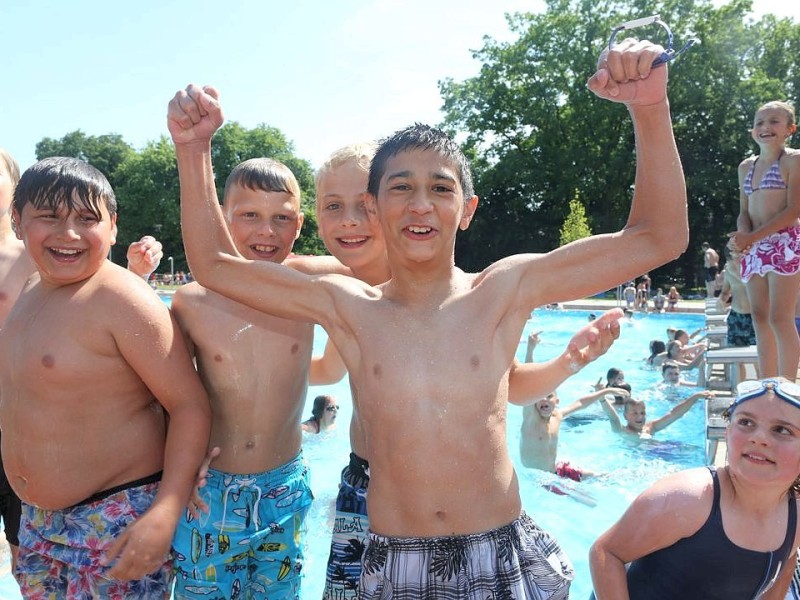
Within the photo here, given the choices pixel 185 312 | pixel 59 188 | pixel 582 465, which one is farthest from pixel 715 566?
pixel 582 465

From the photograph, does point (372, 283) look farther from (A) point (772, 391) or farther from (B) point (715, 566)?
(B) point (715, 566)

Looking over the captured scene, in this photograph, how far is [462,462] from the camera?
1.89m

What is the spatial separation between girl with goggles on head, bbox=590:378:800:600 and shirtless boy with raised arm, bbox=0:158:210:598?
1.56m

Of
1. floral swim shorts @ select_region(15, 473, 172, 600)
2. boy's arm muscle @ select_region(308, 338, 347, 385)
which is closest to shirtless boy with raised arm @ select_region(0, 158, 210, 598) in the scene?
floral swim shorts @ select_region(15, 473, 172, 600)

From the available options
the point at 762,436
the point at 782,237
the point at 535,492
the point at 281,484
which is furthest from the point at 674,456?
the point at 281,484

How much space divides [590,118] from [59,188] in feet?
128

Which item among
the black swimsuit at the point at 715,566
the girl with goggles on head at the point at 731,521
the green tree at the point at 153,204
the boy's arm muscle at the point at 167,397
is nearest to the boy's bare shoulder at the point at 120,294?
the boy's arm muscle at the point at 167,397

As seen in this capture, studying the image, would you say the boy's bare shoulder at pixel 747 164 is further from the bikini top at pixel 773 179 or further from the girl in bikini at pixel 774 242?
the bikini top at pixel 773 179

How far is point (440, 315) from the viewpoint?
200 cm

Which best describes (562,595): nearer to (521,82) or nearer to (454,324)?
(454,324)

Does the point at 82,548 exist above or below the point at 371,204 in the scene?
below

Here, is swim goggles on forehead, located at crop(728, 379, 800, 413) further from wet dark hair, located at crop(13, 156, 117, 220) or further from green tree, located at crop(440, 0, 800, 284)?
green tree, located at crop(440, 0, 800, 284)

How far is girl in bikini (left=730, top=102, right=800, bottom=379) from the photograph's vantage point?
4.56m

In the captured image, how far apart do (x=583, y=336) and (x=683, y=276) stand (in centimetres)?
3611
